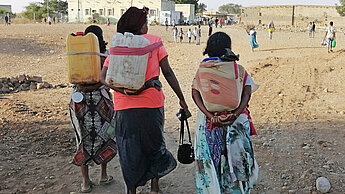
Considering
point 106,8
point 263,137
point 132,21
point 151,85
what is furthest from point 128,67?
point 106,8

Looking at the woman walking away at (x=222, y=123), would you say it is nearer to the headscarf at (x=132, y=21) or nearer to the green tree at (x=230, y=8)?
the headscarf at (x=132, y=21)

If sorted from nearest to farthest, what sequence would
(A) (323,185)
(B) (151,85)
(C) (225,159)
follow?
(C) (225,159)
(B) (151,85)
(A) (323,185)

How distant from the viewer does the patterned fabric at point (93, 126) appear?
11.9 feet

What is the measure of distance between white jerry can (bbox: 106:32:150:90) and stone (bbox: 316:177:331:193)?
6.77 ft

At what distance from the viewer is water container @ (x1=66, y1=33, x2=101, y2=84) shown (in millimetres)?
3297

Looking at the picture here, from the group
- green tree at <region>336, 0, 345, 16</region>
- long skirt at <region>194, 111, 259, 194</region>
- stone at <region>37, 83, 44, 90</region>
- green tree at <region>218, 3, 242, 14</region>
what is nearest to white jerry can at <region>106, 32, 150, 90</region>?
long skirt at <region>194, 111, 259, 194</region>

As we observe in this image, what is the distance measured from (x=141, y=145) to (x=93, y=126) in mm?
714

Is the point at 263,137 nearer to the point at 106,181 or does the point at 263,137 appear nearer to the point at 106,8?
the point at 106,181

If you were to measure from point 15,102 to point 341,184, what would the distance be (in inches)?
245

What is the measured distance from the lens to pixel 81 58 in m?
3.29

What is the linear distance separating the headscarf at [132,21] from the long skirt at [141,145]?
0.66m

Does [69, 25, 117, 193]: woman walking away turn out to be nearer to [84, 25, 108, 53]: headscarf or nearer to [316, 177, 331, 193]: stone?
[84, 25, 108, 53]: headscarf

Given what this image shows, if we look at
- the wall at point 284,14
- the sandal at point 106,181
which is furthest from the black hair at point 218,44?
the wall at point 284,14

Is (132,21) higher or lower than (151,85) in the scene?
higher
